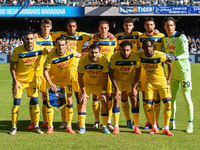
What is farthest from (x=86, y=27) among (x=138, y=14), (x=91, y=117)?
(x=91, y=117)

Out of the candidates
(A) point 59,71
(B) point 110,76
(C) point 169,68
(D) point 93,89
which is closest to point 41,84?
(A) point 59,71

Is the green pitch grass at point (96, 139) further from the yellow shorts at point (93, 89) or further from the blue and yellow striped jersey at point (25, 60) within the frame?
the blue and yellow striped jersey at point (25, 60)

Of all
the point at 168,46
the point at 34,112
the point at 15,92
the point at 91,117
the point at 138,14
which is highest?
the point at 138,14

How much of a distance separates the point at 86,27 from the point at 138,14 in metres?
7.10

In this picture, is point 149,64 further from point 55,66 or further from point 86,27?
point 86,27

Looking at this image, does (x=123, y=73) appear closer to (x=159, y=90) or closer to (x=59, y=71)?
(x=159, y=90)

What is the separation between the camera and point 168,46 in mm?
6023

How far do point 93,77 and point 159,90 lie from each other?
1.37 metres

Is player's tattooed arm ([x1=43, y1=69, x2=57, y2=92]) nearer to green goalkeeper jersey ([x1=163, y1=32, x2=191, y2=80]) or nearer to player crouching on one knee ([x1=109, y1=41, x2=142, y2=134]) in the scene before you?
player crouching on one knee ([x1=109, y1=41, x2=142, y2=134])

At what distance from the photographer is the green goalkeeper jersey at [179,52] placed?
19.2ft

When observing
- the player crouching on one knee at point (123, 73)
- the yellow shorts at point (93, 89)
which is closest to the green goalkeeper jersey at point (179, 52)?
the player crouching on one knee at point (123, 73)

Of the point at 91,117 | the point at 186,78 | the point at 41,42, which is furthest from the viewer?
the point at 91,117

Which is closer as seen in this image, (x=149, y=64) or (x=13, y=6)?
(x=149, y=64)

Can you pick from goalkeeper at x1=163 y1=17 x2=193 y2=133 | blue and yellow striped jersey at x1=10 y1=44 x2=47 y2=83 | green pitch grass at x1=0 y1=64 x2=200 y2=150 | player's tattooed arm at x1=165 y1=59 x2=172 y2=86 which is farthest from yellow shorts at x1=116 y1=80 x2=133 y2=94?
blue and yellow striped jersey at x1=10 y1=44 x2=47 y2=83
